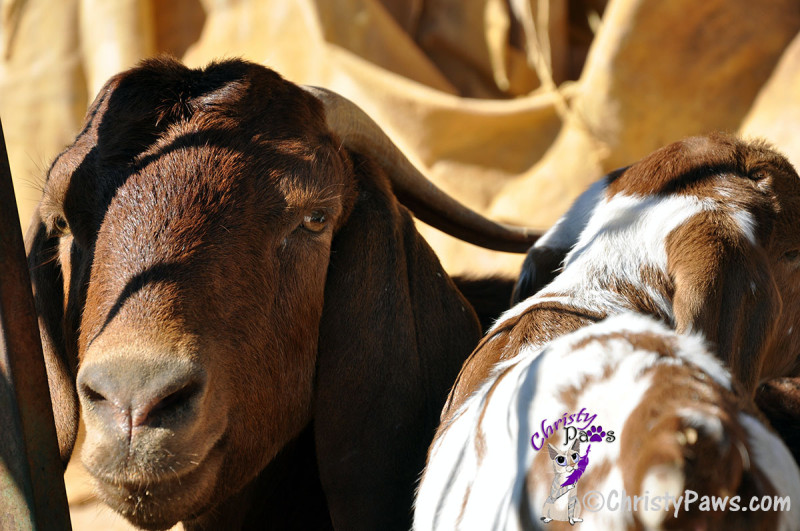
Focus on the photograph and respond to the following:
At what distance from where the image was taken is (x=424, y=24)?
906 cm

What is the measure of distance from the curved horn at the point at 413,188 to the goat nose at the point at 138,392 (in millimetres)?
1333

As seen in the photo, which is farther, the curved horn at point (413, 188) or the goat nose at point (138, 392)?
the curved horn at point (413, 188)

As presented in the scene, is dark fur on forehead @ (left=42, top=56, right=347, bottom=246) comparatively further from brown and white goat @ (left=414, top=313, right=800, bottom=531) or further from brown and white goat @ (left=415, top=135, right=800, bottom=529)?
brown and white goat @ (left=414, top=313, right=800, bottom=531)

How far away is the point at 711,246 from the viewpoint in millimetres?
2535

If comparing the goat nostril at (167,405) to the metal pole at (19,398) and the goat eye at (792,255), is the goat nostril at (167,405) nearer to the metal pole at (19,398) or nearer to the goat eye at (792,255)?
the metal pole at (19,398)

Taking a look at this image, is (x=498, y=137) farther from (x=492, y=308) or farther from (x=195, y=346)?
(x=195, y=346)

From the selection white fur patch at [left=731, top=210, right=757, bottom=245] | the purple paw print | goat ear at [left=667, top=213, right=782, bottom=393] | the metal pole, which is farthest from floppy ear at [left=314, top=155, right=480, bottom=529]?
the purple paw print

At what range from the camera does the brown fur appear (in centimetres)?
237

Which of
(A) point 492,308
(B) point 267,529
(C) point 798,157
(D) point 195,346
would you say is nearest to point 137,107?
(D) point 195,346

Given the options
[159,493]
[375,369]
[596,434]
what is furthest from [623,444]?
[375,369]

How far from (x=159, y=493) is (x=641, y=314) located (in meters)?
1.38

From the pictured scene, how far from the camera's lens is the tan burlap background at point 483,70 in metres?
7.47

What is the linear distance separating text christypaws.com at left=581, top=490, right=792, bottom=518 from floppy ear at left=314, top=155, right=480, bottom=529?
4.47ft

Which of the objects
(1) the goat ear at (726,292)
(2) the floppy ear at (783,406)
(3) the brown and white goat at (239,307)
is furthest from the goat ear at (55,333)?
(2) the floppy ear at (783,406)
